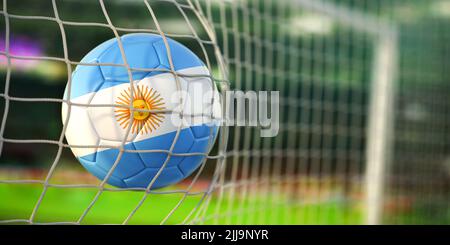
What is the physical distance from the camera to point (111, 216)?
808 centimetres

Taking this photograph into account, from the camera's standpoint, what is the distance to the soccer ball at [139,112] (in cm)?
163

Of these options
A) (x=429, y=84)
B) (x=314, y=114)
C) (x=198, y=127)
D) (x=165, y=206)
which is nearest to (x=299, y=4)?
(x=198, y=127)

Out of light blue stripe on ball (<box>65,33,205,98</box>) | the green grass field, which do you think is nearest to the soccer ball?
light blue stripe on ball (<box>65,33,205,98</box>)

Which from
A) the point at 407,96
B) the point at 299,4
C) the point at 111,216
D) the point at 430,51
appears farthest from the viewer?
the point at 111,216

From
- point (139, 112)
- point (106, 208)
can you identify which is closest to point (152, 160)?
point (139, 112)

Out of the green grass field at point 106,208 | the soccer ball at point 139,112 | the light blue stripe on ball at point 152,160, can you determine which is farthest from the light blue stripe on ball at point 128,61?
the green grass field at point 106,208

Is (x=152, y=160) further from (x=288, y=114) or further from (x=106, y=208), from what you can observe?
(x=106, y=208)

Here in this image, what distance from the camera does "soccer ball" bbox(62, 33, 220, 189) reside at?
5.36ft

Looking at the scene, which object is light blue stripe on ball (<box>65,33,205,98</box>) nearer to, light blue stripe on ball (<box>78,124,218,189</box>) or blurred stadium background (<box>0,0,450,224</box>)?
blurred stadium background (<box>0,0,450,224</box>)

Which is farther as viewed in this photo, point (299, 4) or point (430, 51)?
point (430, 51)

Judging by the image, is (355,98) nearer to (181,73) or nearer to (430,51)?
(430,51)

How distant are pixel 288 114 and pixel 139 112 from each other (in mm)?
5878

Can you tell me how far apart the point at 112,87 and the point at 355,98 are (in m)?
8.27
